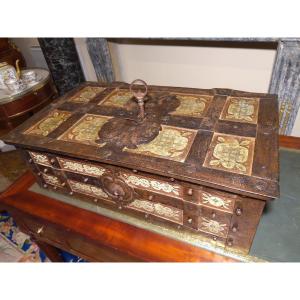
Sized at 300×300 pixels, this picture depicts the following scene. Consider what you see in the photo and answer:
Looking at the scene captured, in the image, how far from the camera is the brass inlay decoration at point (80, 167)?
1057 millimetres

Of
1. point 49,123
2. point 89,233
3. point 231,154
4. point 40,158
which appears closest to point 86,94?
point 49,123

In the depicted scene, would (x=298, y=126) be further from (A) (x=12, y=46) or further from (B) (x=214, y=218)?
(A) (x=12, y=46)

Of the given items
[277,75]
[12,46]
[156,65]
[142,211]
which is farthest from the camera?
[12,46]

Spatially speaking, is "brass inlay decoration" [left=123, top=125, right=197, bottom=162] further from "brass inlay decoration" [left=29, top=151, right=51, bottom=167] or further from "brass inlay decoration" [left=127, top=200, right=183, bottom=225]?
"brass inlay decoration" [left=29, top=151, right=51, bottom=167]

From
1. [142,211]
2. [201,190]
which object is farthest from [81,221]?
[201,190]

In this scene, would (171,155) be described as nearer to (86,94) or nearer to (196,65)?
(86,94)

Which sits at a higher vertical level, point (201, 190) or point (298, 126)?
point (201, 190)

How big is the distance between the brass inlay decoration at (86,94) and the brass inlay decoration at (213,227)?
98 cm

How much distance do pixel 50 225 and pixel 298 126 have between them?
180cm

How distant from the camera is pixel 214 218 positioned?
2.98ft

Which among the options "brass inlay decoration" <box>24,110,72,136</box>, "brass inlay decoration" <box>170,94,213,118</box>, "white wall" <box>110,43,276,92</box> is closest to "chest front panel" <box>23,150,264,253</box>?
"brass inlay decoration" <box>24,110,72,136</box>

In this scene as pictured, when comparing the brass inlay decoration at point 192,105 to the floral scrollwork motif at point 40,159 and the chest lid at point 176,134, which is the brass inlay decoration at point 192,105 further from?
the floral scrollwork motif at point 40,159
